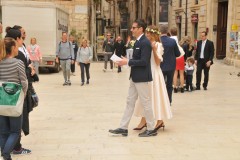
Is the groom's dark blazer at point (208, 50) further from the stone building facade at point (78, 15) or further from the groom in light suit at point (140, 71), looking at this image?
the stone building facade at point (78, 15)

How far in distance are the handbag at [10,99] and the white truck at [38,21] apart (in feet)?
44.3

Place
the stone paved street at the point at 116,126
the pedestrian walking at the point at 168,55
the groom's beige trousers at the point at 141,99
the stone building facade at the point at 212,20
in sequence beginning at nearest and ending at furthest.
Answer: the stone paved street at the point at 116,126 < the groom's beige trousers at the point at 141,99 < the pedestrian walking at the point at 168,55 < the stone building facade at the point at 212,20

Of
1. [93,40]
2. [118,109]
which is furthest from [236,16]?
[118,109]

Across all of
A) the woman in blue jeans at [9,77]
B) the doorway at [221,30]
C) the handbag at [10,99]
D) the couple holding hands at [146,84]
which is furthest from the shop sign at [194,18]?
the handbag at [10,99]

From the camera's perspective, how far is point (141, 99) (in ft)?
22.5

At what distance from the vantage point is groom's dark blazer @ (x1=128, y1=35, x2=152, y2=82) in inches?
261

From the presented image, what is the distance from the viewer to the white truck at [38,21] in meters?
18.3

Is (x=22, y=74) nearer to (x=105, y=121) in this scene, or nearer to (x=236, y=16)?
(x=105, y=121)

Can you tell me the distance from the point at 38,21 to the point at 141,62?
12.8 metres

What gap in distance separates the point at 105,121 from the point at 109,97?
3.35 m

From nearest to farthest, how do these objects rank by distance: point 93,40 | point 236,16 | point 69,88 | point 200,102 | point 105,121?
point 105,121
point 200,102
point 69,88
point 236,16
point 93,40

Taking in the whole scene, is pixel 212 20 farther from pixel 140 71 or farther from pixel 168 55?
pixel 140 71

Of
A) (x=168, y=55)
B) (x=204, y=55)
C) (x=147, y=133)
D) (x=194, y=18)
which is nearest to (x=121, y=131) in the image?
(x=147, y=133)

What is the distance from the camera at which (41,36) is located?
18641mm
